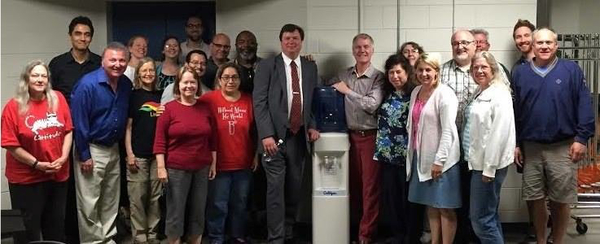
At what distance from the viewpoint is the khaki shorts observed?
13.8 ft

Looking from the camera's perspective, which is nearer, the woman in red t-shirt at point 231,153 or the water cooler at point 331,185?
the woman in red t-shirt at point 231,153

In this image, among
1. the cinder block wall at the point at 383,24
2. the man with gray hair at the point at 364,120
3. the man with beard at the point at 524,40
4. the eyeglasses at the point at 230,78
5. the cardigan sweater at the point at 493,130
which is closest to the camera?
the cardigan sweater at the point at 493,130

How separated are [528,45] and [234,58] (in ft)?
7.84

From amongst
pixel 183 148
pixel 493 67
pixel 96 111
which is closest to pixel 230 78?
pixel 183 148

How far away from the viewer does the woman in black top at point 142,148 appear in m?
4.45

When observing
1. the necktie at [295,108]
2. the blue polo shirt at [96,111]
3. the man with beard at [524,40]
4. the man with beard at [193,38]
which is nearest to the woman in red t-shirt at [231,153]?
the necktie at [295,108]

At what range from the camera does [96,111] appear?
4270 millimetres

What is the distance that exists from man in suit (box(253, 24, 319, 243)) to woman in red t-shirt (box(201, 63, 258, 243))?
0.12 metres

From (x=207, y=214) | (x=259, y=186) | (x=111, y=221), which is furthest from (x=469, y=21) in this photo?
(x=111, y=221)

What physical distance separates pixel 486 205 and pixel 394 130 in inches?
33.7

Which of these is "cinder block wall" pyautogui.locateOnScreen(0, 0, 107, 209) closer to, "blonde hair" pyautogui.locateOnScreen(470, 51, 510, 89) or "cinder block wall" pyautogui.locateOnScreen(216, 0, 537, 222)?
"cinder block wall" pyautogui.locateOnScreen(216, 0, 537, 222)

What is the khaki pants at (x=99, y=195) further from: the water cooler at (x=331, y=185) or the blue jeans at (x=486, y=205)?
the blue jeans at (x=486, y=205)

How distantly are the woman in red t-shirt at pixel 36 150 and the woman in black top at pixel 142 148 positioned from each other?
528 mm

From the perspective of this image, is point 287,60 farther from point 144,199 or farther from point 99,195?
point 99,195
